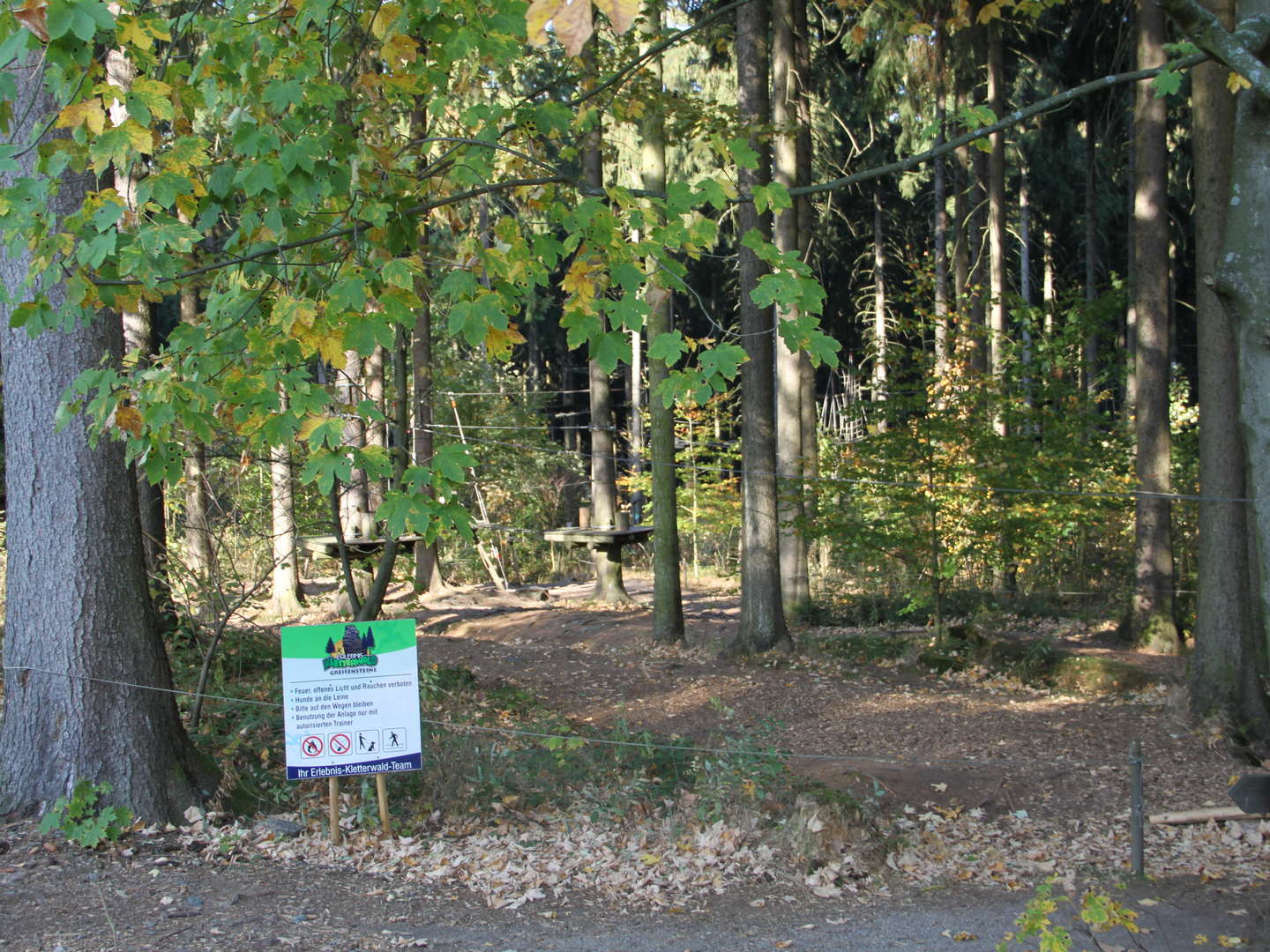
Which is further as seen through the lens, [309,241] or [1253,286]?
[309,241]

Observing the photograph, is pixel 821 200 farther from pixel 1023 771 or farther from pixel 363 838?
pixel 363 838

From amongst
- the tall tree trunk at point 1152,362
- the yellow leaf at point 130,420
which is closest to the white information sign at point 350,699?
the yellow leaf at point 130,420

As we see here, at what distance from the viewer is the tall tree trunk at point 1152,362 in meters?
12.1

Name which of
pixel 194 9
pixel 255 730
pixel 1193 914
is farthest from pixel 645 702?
pixel 194 9

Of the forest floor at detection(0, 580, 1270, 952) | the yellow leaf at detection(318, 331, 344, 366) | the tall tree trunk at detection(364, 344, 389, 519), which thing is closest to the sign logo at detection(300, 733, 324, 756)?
the forest floor at detection(0, 580, 1270, 952)

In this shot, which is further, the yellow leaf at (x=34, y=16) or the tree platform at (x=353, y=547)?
the tree platform at (x=353, y=547)

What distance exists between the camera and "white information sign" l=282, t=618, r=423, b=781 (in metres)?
5.82

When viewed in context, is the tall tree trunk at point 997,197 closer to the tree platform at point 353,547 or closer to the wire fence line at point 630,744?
the wire fence line at point 630,744

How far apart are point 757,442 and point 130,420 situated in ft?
29.8

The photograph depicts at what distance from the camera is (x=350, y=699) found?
19.4ft

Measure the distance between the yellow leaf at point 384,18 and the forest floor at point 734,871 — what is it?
13.0ft

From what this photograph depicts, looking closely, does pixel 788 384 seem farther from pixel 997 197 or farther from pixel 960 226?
pixel 960 226

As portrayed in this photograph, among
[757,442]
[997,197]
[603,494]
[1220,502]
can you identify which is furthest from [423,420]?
[1220,502]

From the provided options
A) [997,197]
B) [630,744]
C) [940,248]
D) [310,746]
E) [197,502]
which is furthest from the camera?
[940,248]
